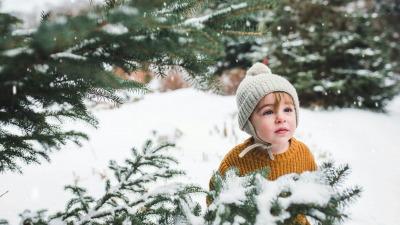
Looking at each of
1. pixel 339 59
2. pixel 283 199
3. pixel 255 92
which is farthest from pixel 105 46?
pixel 339 59

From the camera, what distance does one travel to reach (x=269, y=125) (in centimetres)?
127

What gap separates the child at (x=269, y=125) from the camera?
1.28 metres

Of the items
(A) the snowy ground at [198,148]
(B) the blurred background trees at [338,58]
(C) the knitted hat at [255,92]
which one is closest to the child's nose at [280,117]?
(C) the knitted hat at [255,92]

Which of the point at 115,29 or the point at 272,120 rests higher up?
the point at 115,29

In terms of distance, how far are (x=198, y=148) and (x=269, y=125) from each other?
3008 mm

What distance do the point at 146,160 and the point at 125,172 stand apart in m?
0.18

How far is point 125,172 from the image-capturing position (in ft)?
5.10

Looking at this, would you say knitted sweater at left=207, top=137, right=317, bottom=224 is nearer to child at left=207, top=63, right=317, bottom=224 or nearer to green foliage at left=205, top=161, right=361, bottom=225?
child at left=207, top=63, right=317, bottom=224

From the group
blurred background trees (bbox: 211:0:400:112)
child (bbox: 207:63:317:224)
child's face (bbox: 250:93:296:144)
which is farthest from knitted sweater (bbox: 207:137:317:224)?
blurred background trees (bbox: 211:0:400:112)

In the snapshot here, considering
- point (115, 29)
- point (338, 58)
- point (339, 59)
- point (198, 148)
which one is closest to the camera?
point (115, 29)

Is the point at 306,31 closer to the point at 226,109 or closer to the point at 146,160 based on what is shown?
the point at 226,109

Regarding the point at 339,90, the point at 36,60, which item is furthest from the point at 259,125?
the point at 339,90

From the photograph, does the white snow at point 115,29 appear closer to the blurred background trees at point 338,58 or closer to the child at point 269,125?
the child at point 269,125

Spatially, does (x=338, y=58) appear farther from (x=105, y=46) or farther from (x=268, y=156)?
(x=105, y=46)
